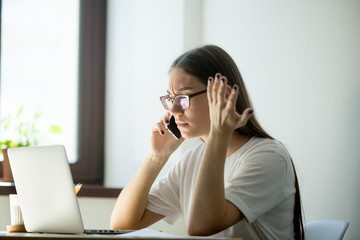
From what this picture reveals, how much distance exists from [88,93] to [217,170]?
1900 millimetres

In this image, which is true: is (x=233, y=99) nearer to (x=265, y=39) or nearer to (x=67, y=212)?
(x=67, y=212)

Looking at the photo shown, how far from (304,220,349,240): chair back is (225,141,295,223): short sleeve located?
0.23m

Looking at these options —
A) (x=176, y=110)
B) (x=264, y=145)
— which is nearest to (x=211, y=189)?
(x=264, y=145)

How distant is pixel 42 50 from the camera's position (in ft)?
10.5

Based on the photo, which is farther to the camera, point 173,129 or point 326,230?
point 173,129

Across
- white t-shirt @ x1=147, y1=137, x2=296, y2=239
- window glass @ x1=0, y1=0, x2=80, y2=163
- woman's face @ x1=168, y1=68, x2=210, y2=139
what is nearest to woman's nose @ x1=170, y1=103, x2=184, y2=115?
woman's face @ x1=168, y1=68, x2=210, y2=139

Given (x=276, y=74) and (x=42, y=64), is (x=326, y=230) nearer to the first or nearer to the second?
(x=276, y=74)

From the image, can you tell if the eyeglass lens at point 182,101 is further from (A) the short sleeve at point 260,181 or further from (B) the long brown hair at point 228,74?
(A) the short sleeve at point 260,181

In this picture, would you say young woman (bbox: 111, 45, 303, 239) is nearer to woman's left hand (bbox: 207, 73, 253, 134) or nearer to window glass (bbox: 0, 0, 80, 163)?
woman's left hand (bbox: 207, 73, 253, 134)

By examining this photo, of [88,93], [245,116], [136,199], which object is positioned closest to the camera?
[245,116]

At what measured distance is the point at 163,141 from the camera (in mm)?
2006

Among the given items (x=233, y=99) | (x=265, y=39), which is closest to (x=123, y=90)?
(x=265, y=39)

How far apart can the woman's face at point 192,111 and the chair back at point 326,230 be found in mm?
517

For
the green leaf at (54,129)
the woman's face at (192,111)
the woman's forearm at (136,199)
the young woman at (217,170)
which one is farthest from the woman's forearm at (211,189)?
the green leaf at (54,129)
